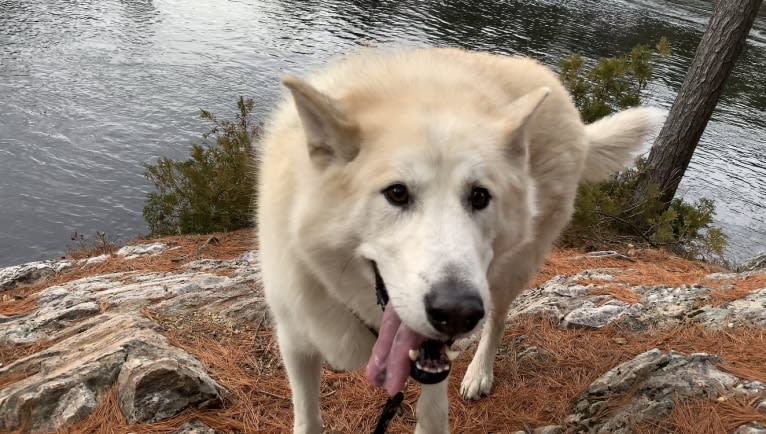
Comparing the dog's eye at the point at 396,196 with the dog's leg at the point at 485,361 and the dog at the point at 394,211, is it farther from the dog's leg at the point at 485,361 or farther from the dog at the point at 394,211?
the dog's leg at the point at 485,361

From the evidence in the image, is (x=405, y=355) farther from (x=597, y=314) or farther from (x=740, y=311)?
(x=740, y=311)

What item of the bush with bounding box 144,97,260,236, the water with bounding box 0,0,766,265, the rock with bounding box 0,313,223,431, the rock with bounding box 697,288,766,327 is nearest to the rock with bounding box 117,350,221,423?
the rock with bounding box 0,313,223,431

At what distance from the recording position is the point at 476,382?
3902 millimetres

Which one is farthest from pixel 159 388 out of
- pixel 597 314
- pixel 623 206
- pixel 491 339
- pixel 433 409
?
pixel 623 206

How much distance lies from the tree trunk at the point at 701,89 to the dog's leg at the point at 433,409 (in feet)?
20.7

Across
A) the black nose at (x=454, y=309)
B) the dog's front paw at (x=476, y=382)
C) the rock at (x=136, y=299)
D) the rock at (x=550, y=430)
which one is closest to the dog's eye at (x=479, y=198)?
the black nose at (x=454, y=309)

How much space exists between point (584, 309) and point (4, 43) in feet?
56.1

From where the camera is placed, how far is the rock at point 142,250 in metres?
6.92

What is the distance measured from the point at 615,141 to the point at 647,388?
1.76 meters

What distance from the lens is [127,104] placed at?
14.2m

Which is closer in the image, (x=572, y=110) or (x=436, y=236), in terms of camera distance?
(x=436, y=236)

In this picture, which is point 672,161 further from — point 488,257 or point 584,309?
point 488,257

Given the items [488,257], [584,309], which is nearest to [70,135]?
[584,309]

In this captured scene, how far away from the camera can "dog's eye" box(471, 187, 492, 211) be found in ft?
7.86
